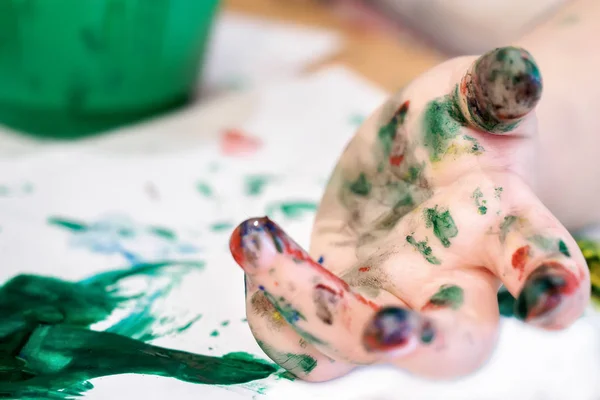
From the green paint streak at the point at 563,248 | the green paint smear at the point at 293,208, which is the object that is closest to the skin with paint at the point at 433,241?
the green paint streak at the point at 563,248

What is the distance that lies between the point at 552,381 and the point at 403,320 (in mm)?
139

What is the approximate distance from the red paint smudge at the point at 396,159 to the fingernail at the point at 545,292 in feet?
0.38

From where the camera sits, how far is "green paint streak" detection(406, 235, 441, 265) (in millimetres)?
306

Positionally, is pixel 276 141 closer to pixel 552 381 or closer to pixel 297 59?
pixel 297 59

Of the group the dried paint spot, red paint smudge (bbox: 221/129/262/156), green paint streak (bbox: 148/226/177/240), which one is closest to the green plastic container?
red paint smudge (bbox: 221/129/262/156)

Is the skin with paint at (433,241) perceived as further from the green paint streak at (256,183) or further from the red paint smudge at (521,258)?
the green paint streak at (256,183)

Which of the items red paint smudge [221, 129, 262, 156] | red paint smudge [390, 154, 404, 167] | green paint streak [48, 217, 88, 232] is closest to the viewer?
red paint smudge [390, 154, 404, 167]

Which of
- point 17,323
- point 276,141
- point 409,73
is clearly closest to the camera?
point 17,323

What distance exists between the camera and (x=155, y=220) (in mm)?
506

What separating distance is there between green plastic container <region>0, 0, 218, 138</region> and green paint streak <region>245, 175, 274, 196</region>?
0.16 meters

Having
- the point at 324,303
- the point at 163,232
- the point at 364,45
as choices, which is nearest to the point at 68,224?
the point at 163,232

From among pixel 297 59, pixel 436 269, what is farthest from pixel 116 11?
pixel 436 269

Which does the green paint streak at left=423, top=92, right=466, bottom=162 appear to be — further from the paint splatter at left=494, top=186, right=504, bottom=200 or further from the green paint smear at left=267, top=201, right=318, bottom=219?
the green paint smear at left=267, top=201, right=318, bottom=219

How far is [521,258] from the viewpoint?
0.89 feet
